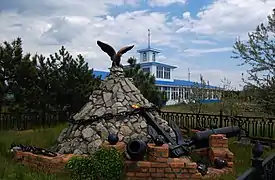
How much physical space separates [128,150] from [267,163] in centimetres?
270

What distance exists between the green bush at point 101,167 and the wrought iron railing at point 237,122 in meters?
4.91

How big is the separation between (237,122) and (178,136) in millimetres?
4834

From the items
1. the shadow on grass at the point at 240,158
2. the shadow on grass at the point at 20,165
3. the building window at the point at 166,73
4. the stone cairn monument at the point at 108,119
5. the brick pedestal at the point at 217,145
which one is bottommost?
the shadow on grass at the point at 240,158

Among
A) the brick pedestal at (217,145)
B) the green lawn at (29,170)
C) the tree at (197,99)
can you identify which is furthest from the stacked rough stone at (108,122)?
the tree at (197,99)

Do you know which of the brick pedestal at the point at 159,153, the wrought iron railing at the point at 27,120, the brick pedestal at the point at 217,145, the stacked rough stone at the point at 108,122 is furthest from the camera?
the wrought iron railing at the point at 27,120

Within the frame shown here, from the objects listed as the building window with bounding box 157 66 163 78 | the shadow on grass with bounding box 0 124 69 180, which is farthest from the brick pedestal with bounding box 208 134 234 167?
the building window with bounding box 157 66 163 78

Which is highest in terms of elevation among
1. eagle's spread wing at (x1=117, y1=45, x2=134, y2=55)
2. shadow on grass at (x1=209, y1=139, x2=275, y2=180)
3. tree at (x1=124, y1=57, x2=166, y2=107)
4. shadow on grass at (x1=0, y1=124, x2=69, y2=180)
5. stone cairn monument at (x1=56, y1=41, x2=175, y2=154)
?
eagle's spread wing at (x1=117, y1=45, x2=134, y2=55)

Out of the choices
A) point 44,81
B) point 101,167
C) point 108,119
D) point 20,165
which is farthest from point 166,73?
point 101,167

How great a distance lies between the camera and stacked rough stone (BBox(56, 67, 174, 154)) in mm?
6949

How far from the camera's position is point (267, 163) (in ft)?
9.68

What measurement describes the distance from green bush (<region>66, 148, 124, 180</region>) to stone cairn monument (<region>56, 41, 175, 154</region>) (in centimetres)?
137

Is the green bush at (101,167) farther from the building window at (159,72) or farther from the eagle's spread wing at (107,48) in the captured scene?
the building window at (159,72)

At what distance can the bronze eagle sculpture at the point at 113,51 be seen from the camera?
7.96 m

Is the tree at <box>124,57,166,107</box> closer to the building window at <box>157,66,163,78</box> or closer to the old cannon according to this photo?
the old cannon
